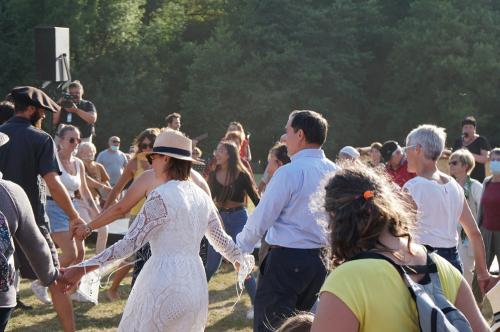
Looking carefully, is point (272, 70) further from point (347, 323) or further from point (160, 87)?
point (347, 323)

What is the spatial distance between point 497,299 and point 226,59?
44496 millimetres

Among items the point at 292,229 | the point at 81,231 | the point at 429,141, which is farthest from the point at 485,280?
the point at 81,231

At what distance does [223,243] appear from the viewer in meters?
5.14

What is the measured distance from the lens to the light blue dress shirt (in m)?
5.25

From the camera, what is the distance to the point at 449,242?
5.80m

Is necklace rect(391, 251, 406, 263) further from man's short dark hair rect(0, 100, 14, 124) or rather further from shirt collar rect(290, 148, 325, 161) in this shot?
man's short dark hair rect(0, 100, 14, 124)

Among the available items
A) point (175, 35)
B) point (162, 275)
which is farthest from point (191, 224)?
point (175, 35)

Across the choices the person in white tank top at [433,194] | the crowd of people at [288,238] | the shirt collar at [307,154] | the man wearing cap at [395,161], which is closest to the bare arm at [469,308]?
the crowd of people at [288,238]

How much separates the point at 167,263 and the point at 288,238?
0.88m

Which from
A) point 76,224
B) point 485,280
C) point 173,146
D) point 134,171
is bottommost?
point 134,171

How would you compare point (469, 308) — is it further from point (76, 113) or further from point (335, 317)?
point (76, 113)

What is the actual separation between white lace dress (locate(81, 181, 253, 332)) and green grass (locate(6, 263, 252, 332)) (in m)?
3.43

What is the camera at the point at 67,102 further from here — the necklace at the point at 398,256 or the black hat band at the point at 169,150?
the necklace at the point at 398,256

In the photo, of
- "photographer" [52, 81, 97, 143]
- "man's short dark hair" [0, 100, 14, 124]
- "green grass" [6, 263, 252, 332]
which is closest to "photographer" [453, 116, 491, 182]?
"green grass" [6, 263, 252, 332]
